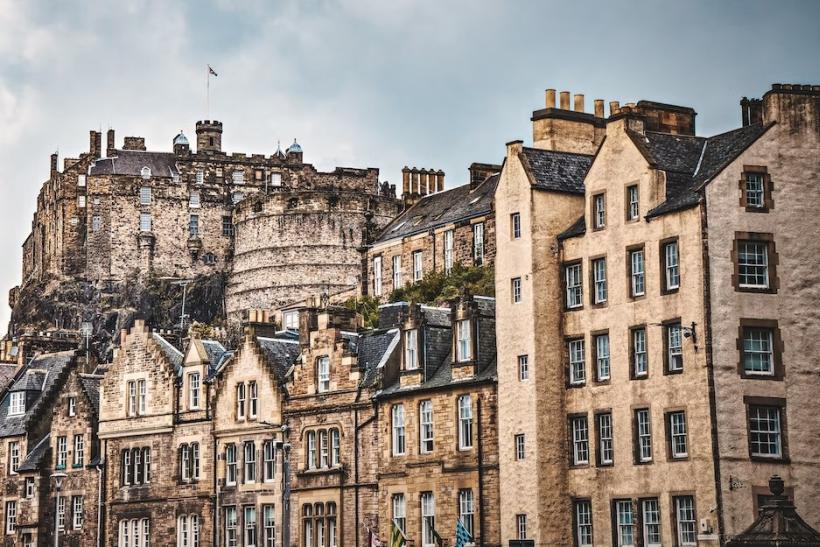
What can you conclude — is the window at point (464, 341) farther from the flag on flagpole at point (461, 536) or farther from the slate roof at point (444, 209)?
the slate roof at point (444, 209)

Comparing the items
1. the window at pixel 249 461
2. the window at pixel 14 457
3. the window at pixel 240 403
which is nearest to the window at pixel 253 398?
the window at pixel 240 403

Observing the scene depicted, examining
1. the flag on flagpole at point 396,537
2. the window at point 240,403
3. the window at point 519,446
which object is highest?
the window at point 240,403

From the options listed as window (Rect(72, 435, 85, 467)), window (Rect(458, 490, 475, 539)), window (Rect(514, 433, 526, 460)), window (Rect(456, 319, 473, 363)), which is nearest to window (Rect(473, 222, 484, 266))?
window (Rect(72, 435, 85, 467))

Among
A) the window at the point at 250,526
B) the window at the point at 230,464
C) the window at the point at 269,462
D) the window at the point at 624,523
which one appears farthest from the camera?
the window at the point at 230,464

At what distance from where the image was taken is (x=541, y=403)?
63.3 m

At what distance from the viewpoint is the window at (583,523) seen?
204 ft

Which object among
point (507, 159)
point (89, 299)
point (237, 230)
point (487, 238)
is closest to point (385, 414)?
point (507, 159)

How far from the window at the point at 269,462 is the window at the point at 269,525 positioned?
118 centimetres

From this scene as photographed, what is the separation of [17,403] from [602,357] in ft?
138

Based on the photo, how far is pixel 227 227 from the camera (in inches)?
6511

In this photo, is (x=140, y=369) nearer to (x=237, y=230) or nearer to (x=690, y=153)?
(x=690, y=153)

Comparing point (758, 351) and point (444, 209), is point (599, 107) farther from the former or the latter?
point (444, 209)

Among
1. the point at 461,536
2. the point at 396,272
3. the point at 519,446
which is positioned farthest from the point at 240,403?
the point at 396,272

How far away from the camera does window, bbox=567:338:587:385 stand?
208ft
